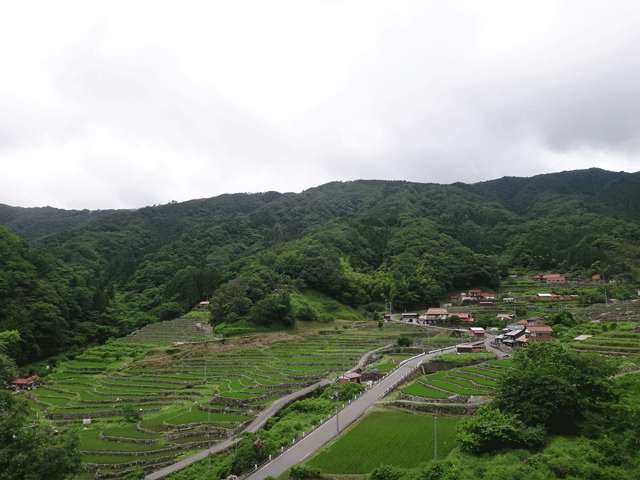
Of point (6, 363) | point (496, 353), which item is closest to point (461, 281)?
point (496, 353)

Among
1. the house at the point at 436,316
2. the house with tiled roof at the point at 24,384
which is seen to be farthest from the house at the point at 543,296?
the house with tiled roof at the point at 24,384

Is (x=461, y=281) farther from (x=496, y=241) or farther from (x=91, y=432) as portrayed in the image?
(x=91, y=432)

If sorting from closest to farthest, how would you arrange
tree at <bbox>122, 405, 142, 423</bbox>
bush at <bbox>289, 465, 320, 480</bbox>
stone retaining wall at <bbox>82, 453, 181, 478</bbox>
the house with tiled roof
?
bush at <bbox>289, 465, 320, 480</bbox> → stone retaining wall at <bbox>82, 453, 181, 478</bbox> → tree at <bbox>122, 405, 142, 423</bbox> → the house with tiled roof

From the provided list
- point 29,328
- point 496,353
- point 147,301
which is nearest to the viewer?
point 496,353

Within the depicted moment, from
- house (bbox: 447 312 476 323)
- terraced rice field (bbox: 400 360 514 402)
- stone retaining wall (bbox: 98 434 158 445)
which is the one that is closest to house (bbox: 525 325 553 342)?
terraced rice field (bbox: 400 360 514 402)

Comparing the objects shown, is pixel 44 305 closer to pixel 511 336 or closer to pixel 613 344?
pixel 511 336

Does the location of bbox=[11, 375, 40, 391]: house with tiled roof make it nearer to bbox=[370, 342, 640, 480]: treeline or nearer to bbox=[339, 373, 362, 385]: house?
bbox=[339, 373, 362, 385]: house

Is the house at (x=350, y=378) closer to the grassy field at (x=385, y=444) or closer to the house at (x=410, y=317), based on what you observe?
the grassy field at (x=385, y=444)
